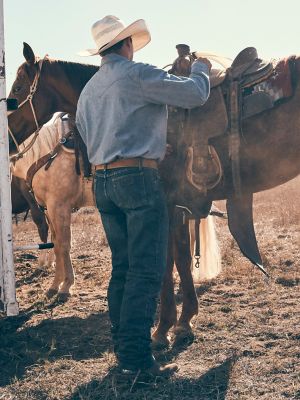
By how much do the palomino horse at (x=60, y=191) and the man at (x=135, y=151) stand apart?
9.47 ft

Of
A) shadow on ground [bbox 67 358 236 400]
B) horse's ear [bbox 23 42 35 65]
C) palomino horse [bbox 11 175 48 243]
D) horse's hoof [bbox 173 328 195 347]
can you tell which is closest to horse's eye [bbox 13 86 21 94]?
horse's ear [bbox 23 42 35 65]

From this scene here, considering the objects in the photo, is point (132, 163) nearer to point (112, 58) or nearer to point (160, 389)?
point (112, 58)

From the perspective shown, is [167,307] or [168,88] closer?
[168,88]

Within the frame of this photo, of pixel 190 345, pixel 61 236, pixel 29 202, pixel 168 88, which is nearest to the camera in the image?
pixel 168 88

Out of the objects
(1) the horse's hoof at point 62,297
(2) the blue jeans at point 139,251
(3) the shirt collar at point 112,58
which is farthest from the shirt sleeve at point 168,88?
(1) the horse's hoof at point 62,297

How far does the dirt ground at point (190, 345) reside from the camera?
3.35m

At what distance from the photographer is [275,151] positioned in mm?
4312

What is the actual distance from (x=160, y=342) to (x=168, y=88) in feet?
6.75

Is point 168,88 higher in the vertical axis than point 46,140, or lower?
lower

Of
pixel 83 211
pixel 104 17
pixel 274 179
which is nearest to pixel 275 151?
pixel 274 179

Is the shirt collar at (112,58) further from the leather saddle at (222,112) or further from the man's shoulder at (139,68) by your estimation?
the leather saddle at (222,112)

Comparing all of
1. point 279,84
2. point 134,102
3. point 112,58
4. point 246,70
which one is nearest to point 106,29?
point 112,58

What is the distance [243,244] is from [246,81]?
1.34m

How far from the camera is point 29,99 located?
5070 mm
